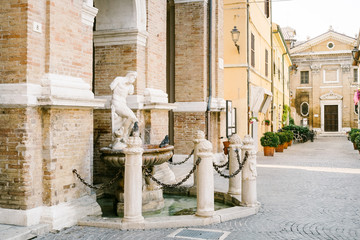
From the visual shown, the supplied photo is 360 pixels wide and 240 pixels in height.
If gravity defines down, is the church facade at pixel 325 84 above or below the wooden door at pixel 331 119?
above

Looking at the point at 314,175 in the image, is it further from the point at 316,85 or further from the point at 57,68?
the point at 316,85

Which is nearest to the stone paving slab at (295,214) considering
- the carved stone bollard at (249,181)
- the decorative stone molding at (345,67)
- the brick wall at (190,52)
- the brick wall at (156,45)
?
the carved stone bollard at (249,181)

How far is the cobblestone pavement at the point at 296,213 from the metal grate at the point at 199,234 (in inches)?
3.9

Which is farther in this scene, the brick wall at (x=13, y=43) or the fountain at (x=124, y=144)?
the fountain at (x=124, y=144)

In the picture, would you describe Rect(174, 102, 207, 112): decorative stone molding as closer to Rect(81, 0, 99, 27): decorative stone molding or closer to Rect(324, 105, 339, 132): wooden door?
Rect(81, 0, 99, 27): decorative stone molding

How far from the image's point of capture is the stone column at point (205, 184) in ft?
19.7

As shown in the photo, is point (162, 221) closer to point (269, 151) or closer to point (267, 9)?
point (269, 151)

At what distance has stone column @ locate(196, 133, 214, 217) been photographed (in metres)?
6.00

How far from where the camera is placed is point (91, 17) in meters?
6.80

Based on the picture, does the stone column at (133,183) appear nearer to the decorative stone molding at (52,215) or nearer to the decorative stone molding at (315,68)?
the decorative stone molding at (52,215)

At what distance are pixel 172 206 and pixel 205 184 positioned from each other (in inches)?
64.7

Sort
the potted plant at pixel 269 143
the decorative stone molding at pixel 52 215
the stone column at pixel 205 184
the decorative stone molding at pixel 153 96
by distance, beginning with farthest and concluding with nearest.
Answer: the potted plant at pixel 269 143 < the decorative stone molding at pixel 153 96 < the stone column at pixel 205 184 < the decorative stone molding at pixel 52 215

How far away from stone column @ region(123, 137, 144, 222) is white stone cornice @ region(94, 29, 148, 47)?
11.7 ft

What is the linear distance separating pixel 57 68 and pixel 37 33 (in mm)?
591
